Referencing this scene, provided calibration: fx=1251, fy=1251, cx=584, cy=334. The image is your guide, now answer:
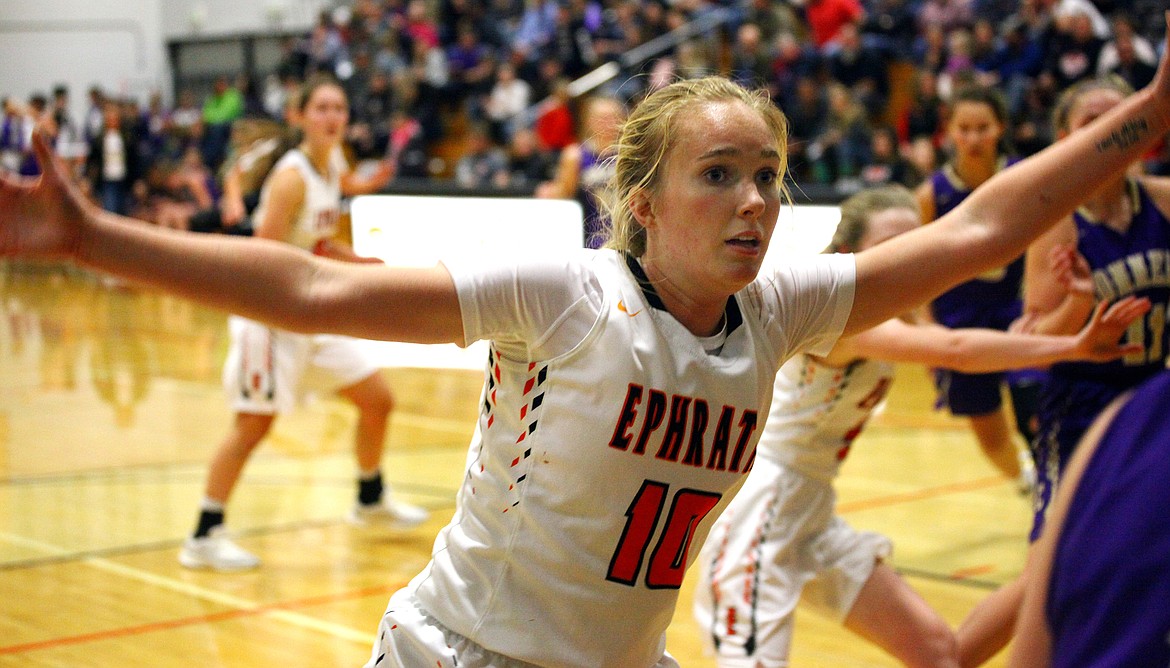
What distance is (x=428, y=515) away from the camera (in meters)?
6.35

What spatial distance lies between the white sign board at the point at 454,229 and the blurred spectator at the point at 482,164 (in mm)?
488

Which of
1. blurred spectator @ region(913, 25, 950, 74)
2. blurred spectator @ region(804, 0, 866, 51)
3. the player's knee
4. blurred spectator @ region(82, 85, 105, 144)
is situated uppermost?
blurred spectator @ region(804, 0, 866, 51)

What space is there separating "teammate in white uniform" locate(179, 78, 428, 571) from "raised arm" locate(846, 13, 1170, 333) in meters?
3.40

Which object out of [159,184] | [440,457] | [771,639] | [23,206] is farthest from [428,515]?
[159,184]

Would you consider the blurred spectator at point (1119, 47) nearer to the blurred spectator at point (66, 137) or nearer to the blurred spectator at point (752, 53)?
the blurred spectator at point (752, 53)

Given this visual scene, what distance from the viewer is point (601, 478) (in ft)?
6.70

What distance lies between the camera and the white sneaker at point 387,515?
6125mm

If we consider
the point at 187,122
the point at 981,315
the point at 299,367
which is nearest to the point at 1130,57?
the point at 981,315

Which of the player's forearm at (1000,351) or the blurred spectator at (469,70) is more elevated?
the blurred spectator at (469,70)

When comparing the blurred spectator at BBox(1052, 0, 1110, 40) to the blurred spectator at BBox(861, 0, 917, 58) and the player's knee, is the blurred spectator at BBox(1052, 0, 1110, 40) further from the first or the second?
the player's knee

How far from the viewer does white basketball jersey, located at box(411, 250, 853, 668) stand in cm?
204

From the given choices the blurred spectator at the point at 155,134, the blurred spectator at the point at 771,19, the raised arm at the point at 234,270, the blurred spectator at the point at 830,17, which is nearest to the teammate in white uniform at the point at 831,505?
the raised arm at the point at 234,270

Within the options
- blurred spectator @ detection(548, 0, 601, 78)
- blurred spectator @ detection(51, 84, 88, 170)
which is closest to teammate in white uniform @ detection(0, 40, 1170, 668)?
blurred spectator @ detection(548, 0, 601, 78)

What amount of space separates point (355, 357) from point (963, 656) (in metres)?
3.28
